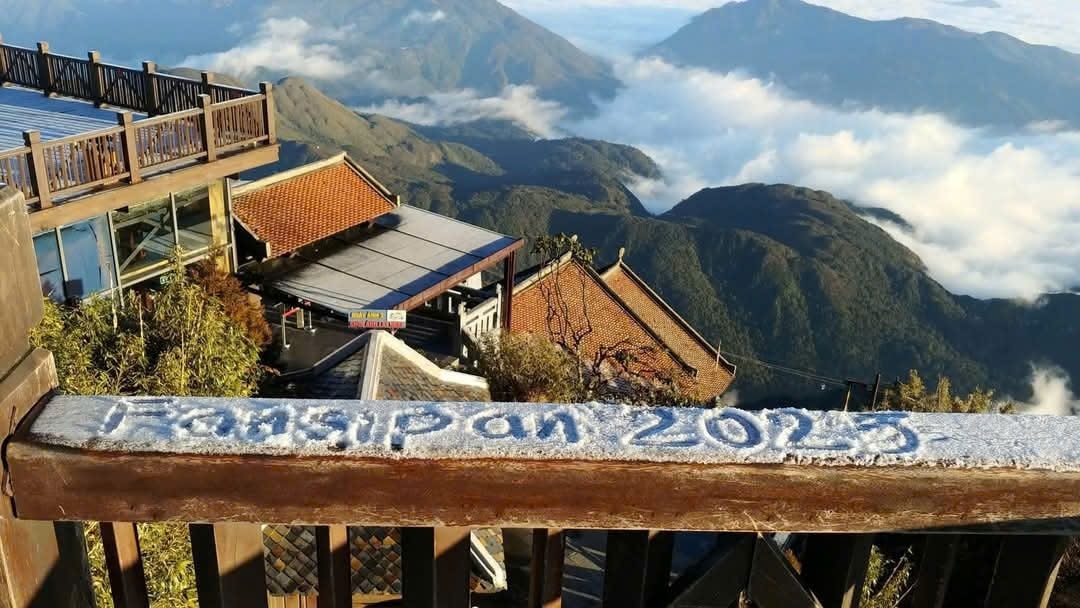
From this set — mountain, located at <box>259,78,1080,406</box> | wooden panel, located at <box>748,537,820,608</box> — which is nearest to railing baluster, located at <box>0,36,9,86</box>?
wooden panel, located at <box>748,537,820,608</box>

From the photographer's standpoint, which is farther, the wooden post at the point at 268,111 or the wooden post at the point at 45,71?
the wooden post at the point at 45,71

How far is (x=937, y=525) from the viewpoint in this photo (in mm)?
1417

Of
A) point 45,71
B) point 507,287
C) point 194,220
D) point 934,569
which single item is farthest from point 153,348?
point 507,287

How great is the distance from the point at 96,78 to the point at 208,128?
347 cm

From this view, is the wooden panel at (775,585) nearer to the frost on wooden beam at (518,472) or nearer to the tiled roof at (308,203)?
the frost on wooden beam at (518,472)

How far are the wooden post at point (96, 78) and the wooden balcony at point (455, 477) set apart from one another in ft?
45.1

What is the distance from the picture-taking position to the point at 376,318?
12.4 meters

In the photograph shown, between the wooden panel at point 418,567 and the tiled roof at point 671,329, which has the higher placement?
the wooden panel at point 418,567

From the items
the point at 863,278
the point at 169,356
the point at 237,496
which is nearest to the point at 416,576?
the point at 237,496

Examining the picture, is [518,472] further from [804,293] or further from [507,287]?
[804,293]

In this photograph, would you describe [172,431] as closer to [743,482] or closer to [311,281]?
[743,482]

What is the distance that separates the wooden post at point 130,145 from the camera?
10156 millimetres

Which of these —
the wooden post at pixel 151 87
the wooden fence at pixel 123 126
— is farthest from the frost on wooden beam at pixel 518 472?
the wooden post at pixel 151 87

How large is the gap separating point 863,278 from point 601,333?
80.1 meters
